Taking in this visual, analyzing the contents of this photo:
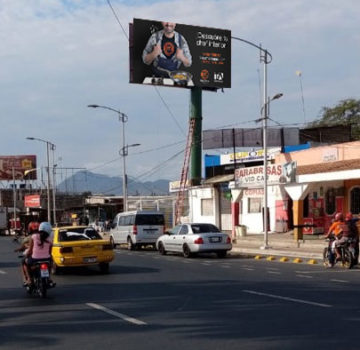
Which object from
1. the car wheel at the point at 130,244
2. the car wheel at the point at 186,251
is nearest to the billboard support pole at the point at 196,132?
the car wheel at the point at 130,244

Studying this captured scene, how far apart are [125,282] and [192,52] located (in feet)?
126

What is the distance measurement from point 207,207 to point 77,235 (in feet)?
95.0

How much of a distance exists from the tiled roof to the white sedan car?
6.98 meters

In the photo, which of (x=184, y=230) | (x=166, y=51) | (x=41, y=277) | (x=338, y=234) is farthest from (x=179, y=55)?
(x=41, y=277)

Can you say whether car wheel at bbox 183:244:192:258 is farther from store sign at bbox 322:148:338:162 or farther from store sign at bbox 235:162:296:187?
store sign at bbox 322:148:338:162

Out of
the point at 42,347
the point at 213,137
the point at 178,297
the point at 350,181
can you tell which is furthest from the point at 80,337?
the point at 213,137

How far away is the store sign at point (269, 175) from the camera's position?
32906mm

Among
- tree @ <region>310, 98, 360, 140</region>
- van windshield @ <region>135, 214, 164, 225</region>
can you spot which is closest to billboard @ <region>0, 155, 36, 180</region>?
tree @ <region>310, 98, 360, 140</region>

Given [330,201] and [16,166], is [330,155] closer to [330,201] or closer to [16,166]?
[330,201]

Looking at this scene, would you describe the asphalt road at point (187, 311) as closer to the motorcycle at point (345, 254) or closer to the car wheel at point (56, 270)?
the car wheel at point (56, 270)

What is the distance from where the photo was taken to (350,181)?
A: 34969mm

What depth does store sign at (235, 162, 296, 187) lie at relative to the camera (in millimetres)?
32906

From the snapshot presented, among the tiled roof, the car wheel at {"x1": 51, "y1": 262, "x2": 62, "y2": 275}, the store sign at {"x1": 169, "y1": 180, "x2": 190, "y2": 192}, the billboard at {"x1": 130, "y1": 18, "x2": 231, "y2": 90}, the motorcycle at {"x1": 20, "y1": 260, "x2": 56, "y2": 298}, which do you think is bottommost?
the car wheel at {"x1": 51, "y1": 262, "x2": 62, "y2": 275}

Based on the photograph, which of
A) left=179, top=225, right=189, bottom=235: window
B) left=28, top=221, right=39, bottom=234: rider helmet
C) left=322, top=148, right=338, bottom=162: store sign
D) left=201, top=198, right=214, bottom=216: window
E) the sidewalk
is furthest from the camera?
left=201, top=198, right=214, bottom=216: window
